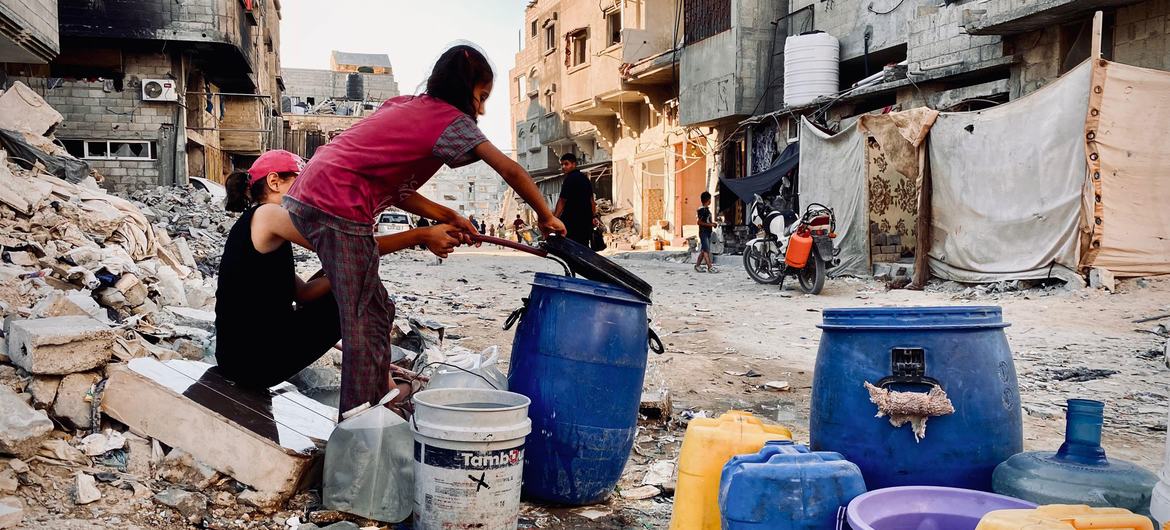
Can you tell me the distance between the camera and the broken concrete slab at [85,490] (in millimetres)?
2586

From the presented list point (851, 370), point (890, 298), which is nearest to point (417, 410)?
point (851, 370)

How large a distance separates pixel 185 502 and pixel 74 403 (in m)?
0.71

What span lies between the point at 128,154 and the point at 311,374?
20.2m

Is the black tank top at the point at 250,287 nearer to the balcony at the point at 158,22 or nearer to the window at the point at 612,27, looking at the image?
the balcony at the point at 158,22

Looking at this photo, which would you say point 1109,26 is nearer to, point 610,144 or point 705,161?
point 705,161

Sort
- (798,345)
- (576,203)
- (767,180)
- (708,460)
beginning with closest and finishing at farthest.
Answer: (708,460), (798,345), (576,203), (767,180)

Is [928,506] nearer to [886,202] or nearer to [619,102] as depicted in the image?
[886,202]

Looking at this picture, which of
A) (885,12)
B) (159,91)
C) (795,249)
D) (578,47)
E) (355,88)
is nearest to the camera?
(795,249)

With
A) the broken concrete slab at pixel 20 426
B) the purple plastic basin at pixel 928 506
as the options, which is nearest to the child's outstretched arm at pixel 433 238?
the broken concrete slab at pixel 20 426

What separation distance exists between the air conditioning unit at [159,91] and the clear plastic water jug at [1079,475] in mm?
22707

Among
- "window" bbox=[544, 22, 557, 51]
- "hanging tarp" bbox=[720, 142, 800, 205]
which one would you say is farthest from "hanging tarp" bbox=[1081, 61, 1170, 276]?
"window" bbox=[544, 22, 557, 51]

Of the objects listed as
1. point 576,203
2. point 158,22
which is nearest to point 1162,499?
point 576,203

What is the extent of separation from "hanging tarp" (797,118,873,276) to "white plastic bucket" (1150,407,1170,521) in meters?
10.3

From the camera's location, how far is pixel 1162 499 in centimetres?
164
